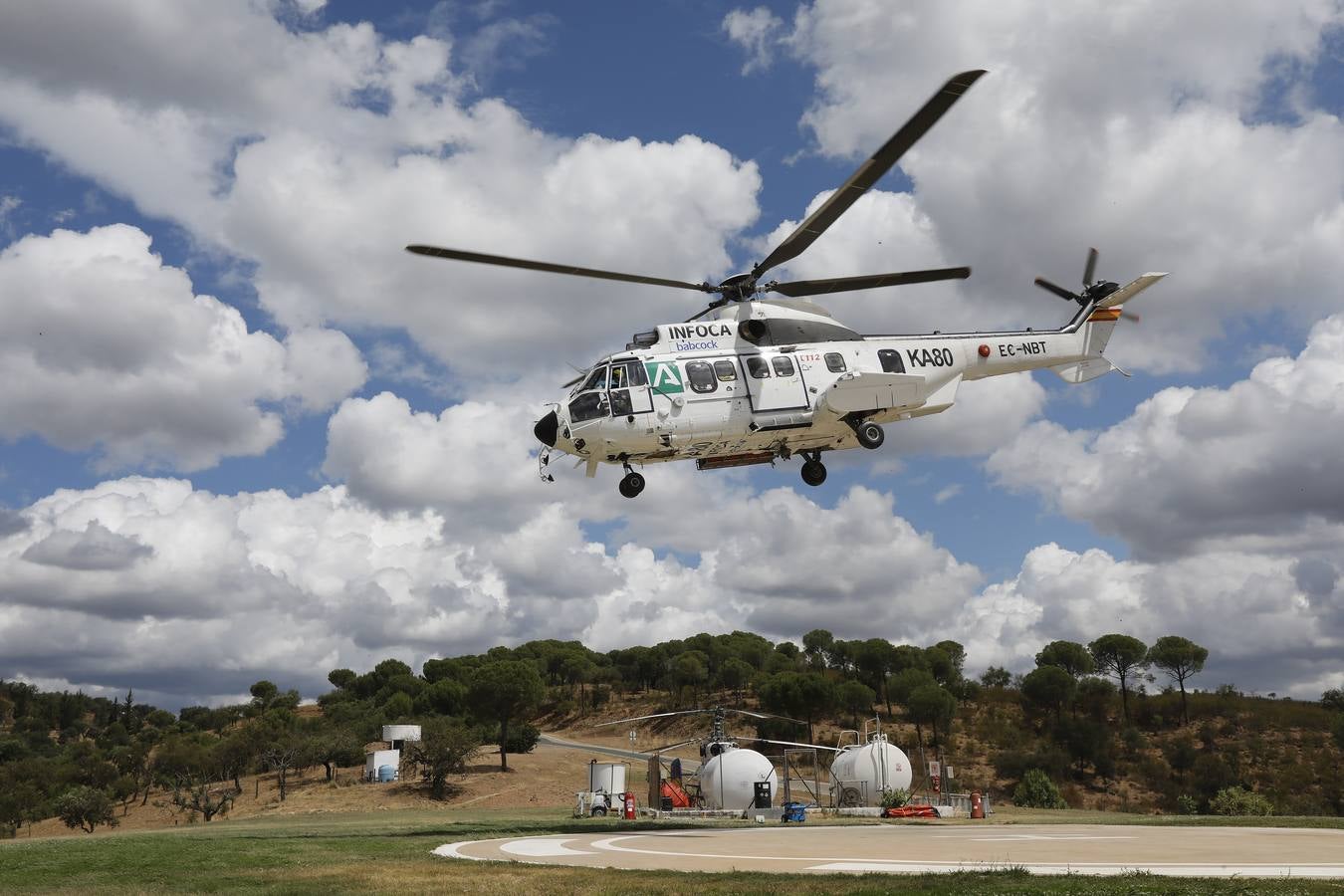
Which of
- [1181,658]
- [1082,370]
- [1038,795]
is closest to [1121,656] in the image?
[1181,658]

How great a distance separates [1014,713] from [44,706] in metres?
133

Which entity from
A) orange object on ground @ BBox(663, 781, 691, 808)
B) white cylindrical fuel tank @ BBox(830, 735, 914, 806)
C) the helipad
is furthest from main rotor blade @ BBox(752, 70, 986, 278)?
white cylindrical fuel tank @ BBox(830, 735, 914, 806)

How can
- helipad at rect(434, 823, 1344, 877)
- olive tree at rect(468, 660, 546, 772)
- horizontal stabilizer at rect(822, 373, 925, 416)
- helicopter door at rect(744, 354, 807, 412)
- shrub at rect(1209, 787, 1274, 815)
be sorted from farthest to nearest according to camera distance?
olive tree at rect(468, 660, 546, 772)
shrub at rect(1209, 787, 1274, 815)
horizontal stabilizer at rect(822, 373, 925, 416)
helicopter door at rect(744, 354, 807, 412)
helipad at rect(434, 823, 1344, 877)

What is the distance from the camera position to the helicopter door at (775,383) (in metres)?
27.0

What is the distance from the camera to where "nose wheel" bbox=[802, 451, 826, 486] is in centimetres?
2986

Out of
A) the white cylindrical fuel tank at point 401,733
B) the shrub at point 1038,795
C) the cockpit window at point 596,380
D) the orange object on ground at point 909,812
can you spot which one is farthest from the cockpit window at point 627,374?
the white cylindrical fuel tank at point 401,733

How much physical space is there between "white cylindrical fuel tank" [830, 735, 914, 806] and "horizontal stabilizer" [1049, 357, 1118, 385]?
20695 millimetres

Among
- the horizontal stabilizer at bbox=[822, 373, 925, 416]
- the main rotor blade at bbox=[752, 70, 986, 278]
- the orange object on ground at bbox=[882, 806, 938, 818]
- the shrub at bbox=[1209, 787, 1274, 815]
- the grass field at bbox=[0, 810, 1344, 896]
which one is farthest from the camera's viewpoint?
the shrub at bbox=[1209, 787, 1274, 815]

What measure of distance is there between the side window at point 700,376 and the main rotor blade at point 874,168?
3.24 meters

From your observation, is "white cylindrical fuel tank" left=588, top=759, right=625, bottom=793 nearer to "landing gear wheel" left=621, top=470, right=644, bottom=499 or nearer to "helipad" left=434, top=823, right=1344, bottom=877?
"helipad" left=434, top=823, right=1344, bottom=877

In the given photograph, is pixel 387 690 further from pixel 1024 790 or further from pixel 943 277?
pixel 943 277

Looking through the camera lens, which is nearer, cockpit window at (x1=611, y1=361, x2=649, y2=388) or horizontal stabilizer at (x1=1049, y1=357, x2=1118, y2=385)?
cockpit window at (x1=611, y1=361, x2=649, y2=388)

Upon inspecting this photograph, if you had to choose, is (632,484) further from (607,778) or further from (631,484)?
(607,778)

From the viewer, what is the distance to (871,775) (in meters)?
46.5
